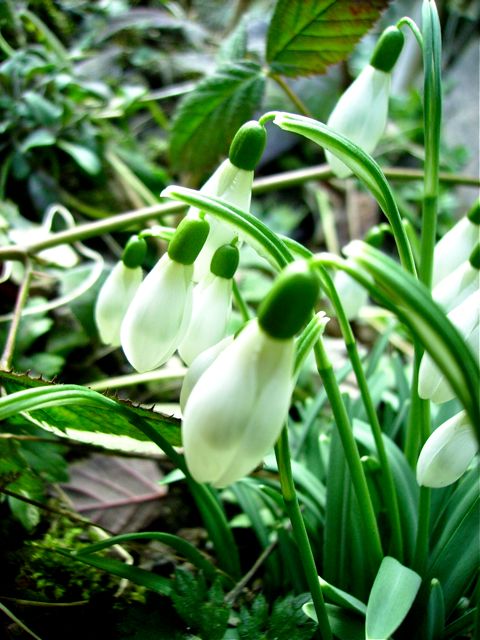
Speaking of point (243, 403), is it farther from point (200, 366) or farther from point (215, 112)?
point (215, 112)

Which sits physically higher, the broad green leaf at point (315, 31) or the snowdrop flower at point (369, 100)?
the broad green leaf at point (315, 31)

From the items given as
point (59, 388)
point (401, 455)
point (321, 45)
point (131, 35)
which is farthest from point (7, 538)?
→ point (131, 35)

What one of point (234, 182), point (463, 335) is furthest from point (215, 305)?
point (463, 335)

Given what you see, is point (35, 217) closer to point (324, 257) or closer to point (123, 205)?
point (123, 205)

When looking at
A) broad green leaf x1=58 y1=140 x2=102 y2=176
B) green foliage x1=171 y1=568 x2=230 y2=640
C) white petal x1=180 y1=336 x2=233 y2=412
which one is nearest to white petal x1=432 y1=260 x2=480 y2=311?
white petal x1=180 y1=336 x2=233 y2=412

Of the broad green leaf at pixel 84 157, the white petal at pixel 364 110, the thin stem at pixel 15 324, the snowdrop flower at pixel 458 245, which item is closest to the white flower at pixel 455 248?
the snowdrop flower at pixel 458 245

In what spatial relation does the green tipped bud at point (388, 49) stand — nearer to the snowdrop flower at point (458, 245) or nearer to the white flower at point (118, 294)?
the snowdrop flower at point (458, 245)

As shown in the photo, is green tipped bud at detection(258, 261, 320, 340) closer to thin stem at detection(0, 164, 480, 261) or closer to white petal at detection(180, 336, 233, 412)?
white petal at detection(180, 336, 233, 412)
